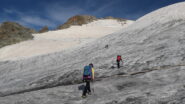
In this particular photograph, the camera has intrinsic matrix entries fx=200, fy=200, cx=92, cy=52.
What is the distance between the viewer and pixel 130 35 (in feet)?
83.8

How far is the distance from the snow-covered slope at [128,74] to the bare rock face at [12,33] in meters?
21.0

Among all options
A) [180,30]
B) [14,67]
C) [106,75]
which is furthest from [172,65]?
[14,67]

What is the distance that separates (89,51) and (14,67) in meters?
10.8

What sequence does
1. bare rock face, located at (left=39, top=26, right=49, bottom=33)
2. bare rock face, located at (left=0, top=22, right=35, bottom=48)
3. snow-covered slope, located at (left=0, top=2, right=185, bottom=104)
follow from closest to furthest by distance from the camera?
1. snow-covered slope, located at (left=0, top=2, right=185, bottom=104)
2. bare rock face, located at (left=0, top=22, right=35, bottom=48)
3. bare rock face, located at (left=39, top=26, right=49, bottom=33)

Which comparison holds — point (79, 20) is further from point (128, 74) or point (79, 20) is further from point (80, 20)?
point (128, 74)

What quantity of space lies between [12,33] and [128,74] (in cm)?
4217

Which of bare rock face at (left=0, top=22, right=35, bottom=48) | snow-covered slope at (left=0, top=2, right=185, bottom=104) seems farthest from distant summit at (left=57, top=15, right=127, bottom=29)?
snow-covered slope at (left=0, top=2, right=185, bottom=104)

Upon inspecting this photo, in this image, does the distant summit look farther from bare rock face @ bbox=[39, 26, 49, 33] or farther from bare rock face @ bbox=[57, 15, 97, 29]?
bare rock face @ bbox=[39, 26, 49, 33]

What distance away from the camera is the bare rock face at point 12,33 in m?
47.2

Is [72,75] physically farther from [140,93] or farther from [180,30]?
[180,30]

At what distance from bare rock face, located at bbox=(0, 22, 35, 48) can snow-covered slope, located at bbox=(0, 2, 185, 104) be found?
68.8 ft

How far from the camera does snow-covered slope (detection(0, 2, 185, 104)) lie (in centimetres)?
1092

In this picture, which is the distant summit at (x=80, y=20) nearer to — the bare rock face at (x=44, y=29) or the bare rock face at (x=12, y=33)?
the bare rock face at (x=44, y=29)

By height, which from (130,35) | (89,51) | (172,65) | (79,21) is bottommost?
(172,65)
